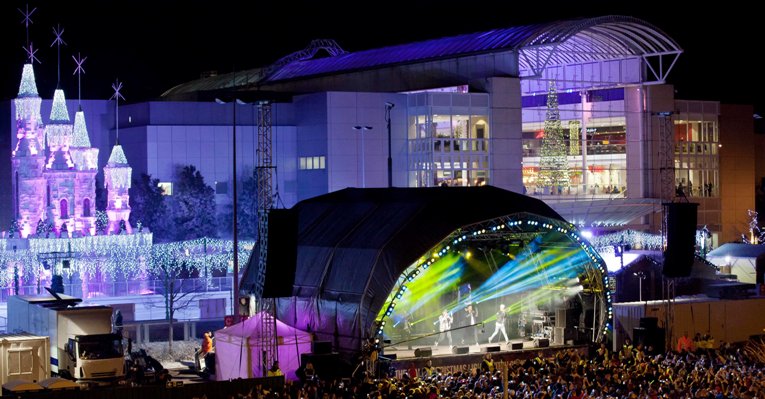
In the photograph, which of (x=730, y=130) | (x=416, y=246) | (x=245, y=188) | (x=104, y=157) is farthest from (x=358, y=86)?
(x=416, y=246)

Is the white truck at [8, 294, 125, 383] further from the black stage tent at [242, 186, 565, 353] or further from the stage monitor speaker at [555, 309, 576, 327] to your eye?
the stage monitor speaker at [555, 309, 576, 327]

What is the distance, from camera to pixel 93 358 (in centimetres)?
2967

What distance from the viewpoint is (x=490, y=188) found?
37188mm

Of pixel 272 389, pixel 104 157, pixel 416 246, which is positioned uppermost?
pixel 104 157

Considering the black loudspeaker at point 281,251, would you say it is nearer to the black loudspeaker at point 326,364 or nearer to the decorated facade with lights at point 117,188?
the black loudspeaker at point 326,364

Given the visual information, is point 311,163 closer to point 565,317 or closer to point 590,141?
point 590,141

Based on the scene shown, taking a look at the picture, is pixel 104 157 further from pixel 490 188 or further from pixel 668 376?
pixel 668 376

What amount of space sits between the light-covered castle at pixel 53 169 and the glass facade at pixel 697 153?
2974 cm

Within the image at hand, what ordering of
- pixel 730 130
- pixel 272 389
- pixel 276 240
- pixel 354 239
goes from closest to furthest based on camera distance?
pixel 272 389 < pixel 276 240 < pixel 354 239 < pixel 730 130

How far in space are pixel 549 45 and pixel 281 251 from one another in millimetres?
30302

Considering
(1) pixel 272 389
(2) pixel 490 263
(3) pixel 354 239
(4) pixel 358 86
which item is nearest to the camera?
(1) pixel 272 389

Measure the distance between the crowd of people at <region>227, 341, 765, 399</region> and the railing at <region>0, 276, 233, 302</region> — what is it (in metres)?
16.9

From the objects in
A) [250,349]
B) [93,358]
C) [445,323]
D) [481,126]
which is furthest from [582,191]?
[93,358]

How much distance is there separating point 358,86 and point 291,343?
36.6 meters
